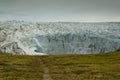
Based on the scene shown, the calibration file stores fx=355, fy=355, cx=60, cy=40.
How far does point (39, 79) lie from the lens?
193 ft

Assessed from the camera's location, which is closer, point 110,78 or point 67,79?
point 67,79

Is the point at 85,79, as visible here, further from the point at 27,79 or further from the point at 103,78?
the point at 27,79

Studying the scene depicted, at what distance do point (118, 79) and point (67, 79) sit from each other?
32.5 ft

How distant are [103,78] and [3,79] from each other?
1780 cm

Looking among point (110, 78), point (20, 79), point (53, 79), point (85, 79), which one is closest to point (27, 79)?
point (20, 79)

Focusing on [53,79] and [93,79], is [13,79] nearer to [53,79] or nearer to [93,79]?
[53,79]

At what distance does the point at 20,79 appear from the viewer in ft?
202

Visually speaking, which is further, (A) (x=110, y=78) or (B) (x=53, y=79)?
(A) (x=110, y=78)

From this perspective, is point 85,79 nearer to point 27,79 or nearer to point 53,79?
point 53,79

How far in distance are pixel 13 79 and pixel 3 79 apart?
1.81m

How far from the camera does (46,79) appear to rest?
5844 centimetres

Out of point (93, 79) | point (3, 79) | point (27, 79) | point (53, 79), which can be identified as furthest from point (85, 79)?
point (3, 79)

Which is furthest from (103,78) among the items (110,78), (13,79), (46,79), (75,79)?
(13,79)

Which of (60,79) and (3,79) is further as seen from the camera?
(3,79)
